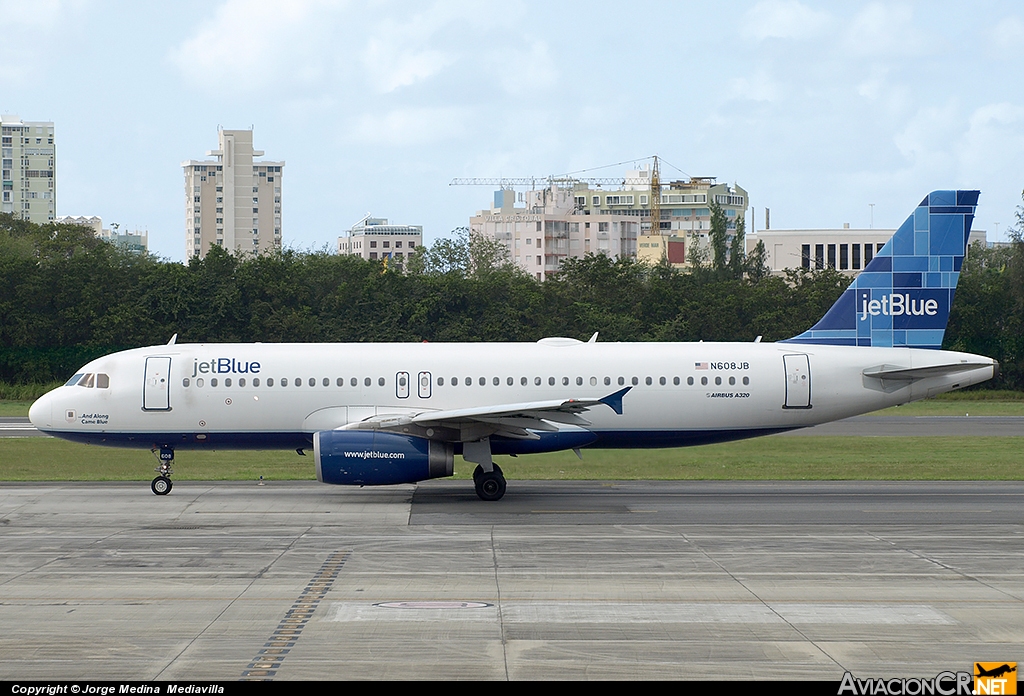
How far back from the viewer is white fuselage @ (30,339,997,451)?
1080 inches

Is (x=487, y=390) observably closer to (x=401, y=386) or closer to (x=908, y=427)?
(x=401, y=386)

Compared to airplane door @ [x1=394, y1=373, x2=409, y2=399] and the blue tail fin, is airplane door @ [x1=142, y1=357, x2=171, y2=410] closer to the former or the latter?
airplane door @ [x1=394, y1=373, x2=409, y2=399]

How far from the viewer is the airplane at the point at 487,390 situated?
2741cm

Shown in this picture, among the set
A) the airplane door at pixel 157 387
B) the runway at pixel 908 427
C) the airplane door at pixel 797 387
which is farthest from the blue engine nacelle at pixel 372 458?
the runway at pixel 908 427

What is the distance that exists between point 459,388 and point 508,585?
11.1 meters

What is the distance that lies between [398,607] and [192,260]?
192 feet

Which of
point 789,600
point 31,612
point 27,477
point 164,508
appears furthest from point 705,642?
point 27,477

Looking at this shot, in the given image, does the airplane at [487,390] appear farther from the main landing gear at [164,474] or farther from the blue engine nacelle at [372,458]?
the blue engine nacelle at [372,458]

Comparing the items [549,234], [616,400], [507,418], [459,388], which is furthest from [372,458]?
[549,234]

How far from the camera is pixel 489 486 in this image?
26.5 meters

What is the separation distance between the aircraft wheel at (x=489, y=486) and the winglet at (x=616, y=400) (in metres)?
3.02

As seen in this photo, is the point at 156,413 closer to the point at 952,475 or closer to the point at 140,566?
the point at 140,566

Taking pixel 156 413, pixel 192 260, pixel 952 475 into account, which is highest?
pixel 192 260

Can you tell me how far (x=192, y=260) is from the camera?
70625 millimetres
